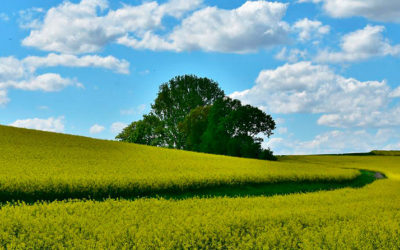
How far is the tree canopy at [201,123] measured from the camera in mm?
56625

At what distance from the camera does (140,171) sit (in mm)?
25672

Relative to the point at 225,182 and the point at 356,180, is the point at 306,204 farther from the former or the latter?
the point at 356,180

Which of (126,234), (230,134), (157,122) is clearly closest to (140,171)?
(126,234)

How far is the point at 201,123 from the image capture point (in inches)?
2418

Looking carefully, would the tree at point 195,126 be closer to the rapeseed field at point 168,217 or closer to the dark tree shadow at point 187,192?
the dark tree shadow at point 187,192

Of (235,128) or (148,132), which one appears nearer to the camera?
(235,128)

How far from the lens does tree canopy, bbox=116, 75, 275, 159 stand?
186ft

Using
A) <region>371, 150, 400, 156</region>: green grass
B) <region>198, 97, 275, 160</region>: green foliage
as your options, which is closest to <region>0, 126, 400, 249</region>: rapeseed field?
<region>198, 97, 275, 160</region>: green foliage

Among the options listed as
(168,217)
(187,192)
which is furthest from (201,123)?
(168,217)

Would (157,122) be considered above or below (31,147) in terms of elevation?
above

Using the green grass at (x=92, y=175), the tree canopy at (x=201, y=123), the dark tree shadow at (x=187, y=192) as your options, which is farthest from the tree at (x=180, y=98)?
the dark tree shadow at (x=187, y=192)

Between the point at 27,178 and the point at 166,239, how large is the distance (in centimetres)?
1255

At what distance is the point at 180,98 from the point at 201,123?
1174 cm

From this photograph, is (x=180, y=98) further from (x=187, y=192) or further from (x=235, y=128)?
(x=187, y=192)
